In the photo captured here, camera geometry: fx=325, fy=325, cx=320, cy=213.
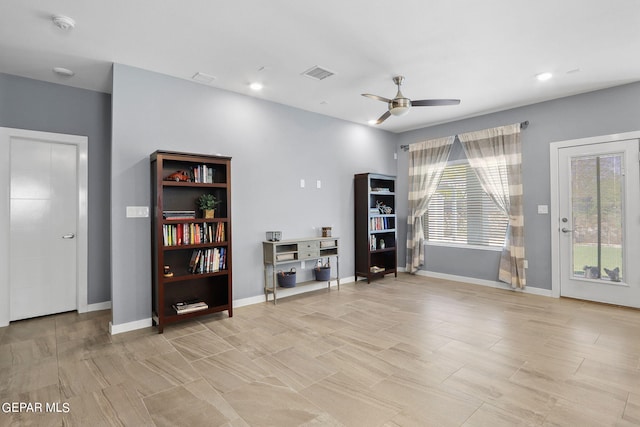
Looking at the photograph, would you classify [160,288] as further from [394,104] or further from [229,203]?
[394,104]

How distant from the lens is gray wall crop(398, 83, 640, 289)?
4266mm

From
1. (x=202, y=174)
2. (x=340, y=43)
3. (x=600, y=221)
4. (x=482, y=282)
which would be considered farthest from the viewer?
(x=482, y=282)

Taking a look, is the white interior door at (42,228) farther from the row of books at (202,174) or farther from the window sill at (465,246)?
the window sill at (465,246)

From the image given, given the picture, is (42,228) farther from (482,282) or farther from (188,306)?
(482,282)

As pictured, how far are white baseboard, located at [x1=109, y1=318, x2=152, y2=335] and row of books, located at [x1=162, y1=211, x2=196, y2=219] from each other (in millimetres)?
1206

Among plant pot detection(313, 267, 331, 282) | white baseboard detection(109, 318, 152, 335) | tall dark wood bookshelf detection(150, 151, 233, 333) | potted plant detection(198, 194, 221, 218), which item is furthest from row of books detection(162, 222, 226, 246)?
plant pot detection(313, 267, 331, 282)

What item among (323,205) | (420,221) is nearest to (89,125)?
(323,205)

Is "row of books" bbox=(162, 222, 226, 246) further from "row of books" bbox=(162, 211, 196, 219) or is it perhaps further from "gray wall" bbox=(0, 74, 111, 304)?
"gray wall" bbox=(0, 74, 111, 304)

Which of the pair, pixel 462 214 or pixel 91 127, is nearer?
pixel 91 127

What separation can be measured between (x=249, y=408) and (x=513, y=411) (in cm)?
169

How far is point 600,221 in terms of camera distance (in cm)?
436

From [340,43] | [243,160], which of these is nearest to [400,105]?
[340,43]

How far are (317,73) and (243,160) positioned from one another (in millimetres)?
1525
